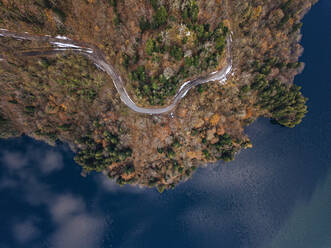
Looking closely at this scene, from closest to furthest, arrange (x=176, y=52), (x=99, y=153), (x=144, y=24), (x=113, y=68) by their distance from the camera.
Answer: (x=176, y=52) → (x=144, y=24) → (x=113, y=68) → (x=99, y=153)

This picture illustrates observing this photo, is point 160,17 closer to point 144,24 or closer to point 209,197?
point 144,24

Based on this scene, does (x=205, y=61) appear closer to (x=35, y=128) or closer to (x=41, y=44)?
(x=41, y=44)

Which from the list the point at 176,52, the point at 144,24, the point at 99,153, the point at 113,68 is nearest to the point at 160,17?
the point at 144,24

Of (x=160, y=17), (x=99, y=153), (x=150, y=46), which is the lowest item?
(x=99, y=153)

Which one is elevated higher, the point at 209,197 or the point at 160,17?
the point at 160,17

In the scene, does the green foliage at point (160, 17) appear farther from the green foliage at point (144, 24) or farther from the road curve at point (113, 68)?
the road curve at point (113, 68)

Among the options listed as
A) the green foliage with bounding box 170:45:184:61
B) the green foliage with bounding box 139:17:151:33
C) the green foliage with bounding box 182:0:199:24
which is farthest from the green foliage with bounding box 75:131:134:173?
the green foliage with bounding box 182:0:199:24
